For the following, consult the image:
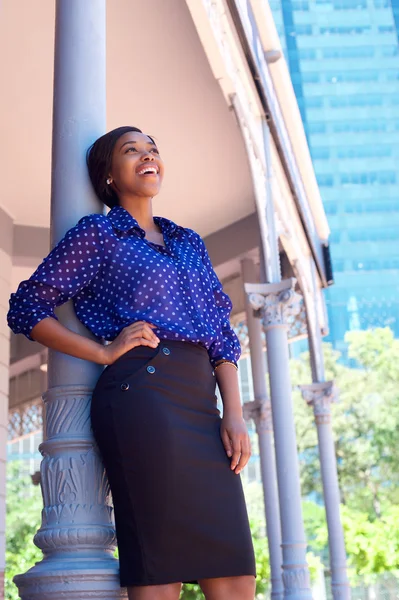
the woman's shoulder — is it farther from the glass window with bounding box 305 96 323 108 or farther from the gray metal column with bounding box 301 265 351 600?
the glass window with bounding box 305 96 323 108

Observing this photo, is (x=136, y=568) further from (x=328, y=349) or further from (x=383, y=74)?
(x=383, y=74)

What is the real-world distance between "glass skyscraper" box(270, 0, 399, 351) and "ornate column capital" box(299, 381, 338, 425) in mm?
39846

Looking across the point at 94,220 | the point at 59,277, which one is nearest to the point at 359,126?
the point at 94,220

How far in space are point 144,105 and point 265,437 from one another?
15.7ft

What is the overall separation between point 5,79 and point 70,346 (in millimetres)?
5164

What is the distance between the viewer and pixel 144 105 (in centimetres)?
709

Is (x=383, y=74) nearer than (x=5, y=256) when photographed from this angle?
No

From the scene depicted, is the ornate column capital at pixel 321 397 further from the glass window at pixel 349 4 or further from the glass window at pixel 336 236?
the glass window at pixel 349 4

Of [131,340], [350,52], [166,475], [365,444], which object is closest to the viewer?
[166,475]

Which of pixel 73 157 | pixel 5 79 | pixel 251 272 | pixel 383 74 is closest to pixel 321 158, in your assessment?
pixel 383 74

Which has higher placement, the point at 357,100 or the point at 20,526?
the point at 357,100

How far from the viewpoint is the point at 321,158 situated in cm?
5250

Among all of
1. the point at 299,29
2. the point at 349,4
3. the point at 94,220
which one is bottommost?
the point at 94,220

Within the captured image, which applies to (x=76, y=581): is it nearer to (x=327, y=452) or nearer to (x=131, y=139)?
(x=131, y=139)
